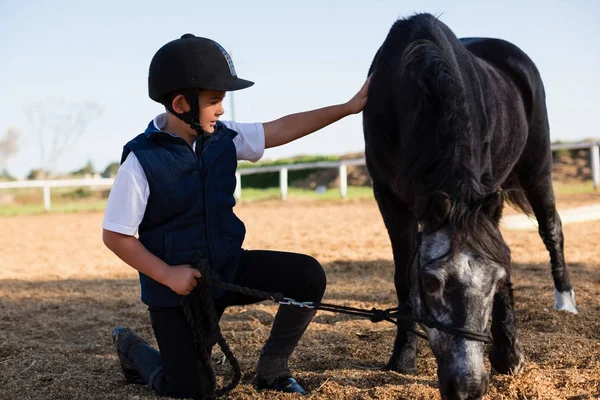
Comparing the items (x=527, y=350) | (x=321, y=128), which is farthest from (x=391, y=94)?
(x=527, y=350)

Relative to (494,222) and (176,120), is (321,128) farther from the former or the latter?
(494,222)

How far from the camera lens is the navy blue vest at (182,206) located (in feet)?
9.34

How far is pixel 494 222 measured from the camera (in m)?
2.39

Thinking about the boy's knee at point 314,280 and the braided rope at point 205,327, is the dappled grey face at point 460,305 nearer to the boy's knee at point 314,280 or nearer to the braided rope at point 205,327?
the boy's knee at point 314,280

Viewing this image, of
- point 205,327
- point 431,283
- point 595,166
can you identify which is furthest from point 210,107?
point 595,166

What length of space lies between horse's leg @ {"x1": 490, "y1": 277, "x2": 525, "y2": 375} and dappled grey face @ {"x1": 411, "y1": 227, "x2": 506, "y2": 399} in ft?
2.37

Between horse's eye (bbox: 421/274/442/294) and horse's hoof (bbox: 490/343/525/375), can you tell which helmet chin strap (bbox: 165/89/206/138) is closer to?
horse's eye (bbox: 421/274/442/294)

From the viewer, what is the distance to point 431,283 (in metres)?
2.32

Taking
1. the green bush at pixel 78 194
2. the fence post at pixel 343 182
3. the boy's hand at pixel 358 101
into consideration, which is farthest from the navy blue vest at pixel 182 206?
the green bush at pixel 78 194

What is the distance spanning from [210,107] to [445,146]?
3.40 ft

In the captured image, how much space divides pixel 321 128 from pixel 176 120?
0.75 meters

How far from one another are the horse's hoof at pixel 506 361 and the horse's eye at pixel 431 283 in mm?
874

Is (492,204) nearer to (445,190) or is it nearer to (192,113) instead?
(445,190)

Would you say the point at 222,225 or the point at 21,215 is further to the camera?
the point at 21,215
